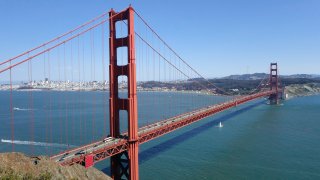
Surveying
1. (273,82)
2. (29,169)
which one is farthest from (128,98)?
(273,82)

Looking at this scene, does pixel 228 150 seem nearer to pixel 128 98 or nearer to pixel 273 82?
pixel 128 98

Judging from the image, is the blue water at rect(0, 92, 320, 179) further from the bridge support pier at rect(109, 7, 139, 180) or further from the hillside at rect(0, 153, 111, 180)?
the hillside at rect(0, 153, 111, 180)

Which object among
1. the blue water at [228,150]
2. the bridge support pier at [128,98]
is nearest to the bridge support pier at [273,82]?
the blue water at [228,150]

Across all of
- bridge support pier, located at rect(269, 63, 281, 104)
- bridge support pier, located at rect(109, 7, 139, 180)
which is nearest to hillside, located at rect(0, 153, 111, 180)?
bridge support pier, located at rect(109, 7, 139, 180)

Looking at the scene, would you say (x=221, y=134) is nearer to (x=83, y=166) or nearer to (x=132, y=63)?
(x=132, y=63)

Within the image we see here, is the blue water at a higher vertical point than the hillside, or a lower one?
lower

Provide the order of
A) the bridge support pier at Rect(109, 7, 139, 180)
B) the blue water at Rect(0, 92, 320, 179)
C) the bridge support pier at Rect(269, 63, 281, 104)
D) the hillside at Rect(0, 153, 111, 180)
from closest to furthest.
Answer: the hillside at Rect(0, 153, 111, 180) → the bridge support pier at Rect(109, 7, 139, 180) → the blue water at Rect(0, 92, 320, 179) → the bridge support pier at Rect(269, 63, 281, 104)

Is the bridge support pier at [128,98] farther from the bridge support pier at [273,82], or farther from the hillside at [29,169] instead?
the bridge support pier at [273,82]

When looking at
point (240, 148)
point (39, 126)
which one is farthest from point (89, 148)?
point (39, 126)
